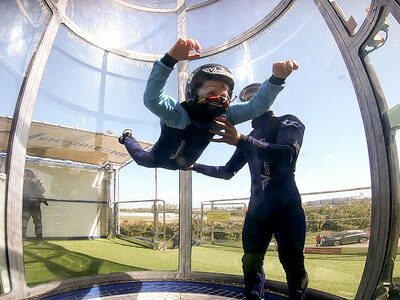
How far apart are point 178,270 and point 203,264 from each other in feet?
0.85

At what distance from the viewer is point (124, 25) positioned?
2.45 meters

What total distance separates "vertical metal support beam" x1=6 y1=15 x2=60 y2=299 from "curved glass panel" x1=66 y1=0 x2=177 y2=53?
0.54m

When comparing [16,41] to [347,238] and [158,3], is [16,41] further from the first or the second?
[347,238]

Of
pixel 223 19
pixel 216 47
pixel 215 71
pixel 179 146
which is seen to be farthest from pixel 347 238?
pixel 223 19

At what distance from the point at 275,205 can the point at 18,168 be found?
182 centimetres

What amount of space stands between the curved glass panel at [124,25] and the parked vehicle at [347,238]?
232 centimetres

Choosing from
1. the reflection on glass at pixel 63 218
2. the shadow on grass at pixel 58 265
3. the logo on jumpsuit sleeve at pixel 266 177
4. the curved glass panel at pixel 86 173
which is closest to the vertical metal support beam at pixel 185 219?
the curved glass panel at pixel 86 173

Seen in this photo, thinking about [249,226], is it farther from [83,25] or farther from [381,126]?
[83,25]

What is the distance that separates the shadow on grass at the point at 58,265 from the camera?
6.14 ft

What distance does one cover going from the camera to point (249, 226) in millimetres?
1637

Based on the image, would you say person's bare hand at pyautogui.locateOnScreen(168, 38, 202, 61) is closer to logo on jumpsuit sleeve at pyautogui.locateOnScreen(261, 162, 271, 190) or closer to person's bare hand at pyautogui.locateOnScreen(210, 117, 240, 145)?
person's bare hand at pyautogui.locateOnScreen(210, 117, 240, 145)

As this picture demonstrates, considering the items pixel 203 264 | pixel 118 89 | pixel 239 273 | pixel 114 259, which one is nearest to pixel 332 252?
pixel 239 273

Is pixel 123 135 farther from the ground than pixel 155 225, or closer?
farther from the ground

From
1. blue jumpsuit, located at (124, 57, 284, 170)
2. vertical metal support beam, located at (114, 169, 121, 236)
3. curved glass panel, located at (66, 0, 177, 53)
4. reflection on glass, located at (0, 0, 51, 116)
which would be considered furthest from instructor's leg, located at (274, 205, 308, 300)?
curved glass panel, located at (66, 0, 177, 53)
